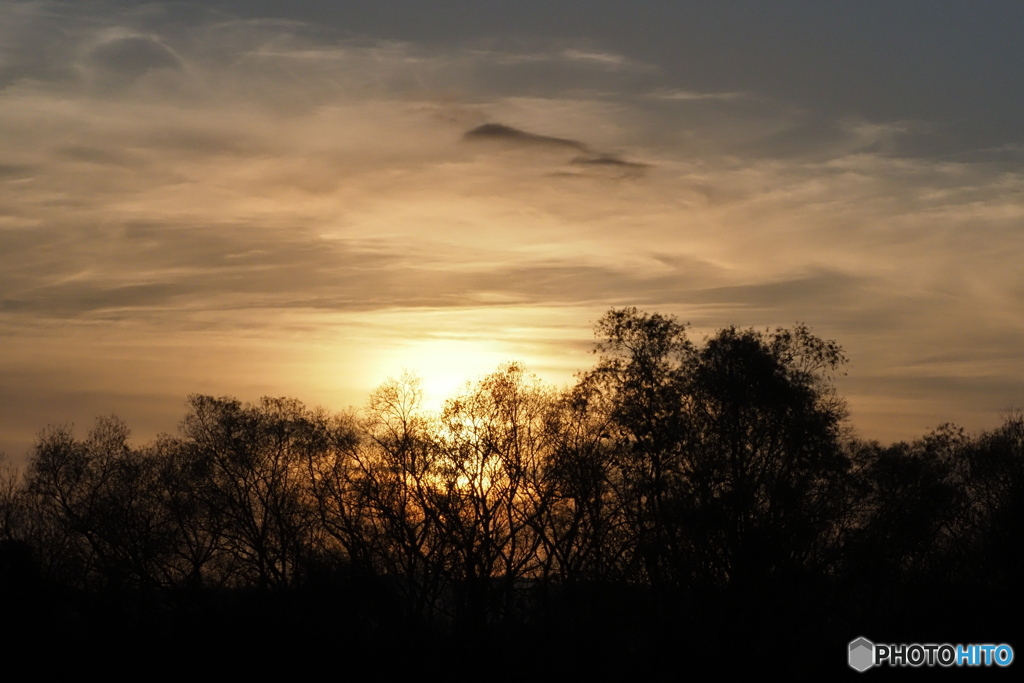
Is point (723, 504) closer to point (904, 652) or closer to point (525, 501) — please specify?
point (904, 652)

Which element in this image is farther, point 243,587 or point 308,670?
point 243,587

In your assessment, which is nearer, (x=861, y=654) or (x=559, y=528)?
(x=861, y=654)

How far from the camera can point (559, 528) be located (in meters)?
69.6

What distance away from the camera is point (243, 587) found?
7094cm

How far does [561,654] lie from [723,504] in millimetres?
16006

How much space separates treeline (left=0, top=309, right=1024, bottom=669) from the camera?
5434 centimetres

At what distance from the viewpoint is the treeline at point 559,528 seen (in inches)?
2140

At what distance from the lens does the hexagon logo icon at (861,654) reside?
53.2 m

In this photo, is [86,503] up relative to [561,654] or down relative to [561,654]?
up

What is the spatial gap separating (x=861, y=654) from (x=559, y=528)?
2194 centimetres

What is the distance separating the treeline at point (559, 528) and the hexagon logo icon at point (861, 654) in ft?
3.36

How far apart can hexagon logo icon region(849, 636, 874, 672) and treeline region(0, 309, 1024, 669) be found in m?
1.02

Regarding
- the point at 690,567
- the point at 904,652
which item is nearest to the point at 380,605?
the point at 690,567

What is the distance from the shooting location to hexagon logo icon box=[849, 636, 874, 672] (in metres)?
53.2
